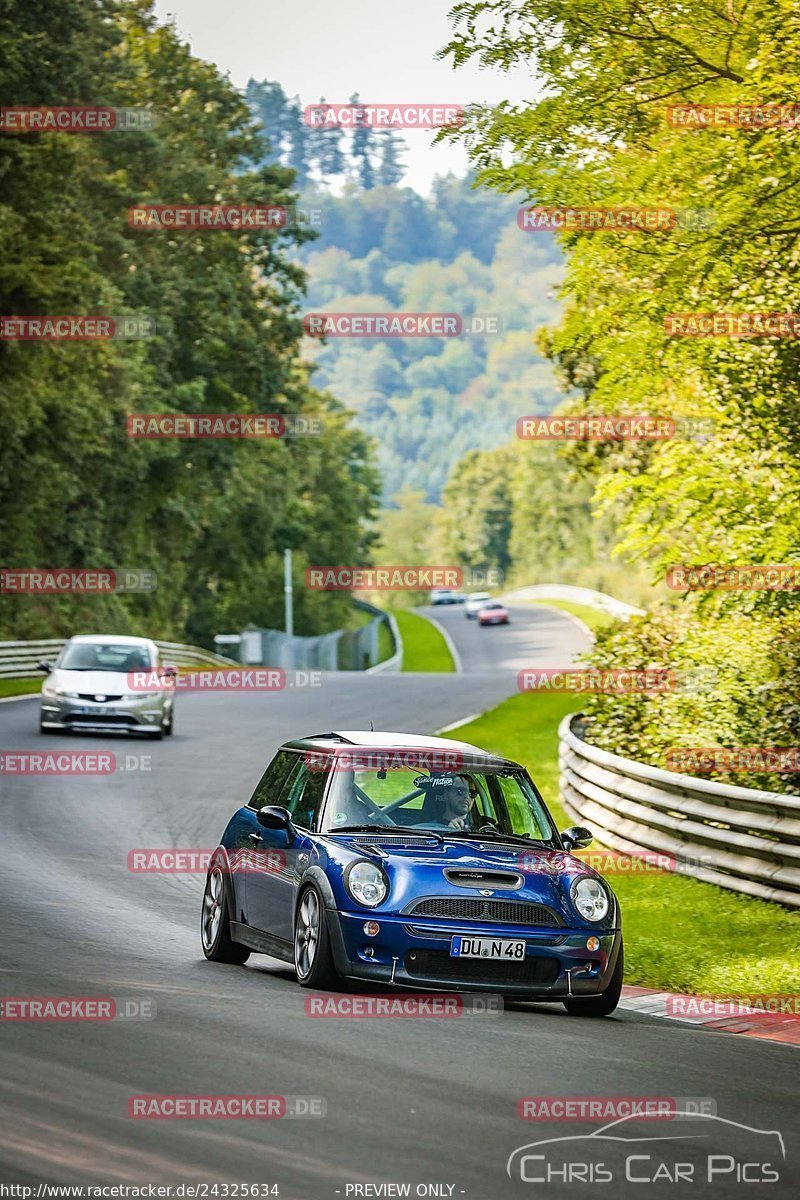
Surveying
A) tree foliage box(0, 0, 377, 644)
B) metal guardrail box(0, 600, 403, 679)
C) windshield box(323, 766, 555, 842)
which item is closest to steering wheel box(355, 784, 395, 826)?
windshield box(323, 766, 555, 842)

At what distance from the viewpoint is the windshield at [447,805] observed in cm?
1073

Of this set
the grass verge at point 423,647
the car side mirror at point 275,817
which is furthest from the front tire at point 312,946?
the grass verge at point 423,647

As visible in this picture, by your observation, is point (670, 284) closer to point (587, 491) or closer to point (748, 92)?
point (748, 92)

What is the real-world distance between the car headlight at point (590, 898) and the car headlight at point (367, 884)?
110 centimetres

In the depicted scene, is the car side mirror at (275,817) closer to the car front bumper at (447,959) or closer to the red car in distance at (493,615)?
the car front bumper at (447,959)

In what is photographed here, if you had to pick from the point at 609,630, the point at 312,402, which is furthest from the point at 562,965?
the point at 312,402

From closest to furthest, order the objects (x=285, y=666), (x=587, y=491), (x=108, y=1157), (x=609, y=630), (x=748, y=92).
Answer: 1. (x=108, y=1157)
2. (x=748, y=92)
3. (x=609, y=630)
4. (x=285, y=666)
5. (x=587, y=491)

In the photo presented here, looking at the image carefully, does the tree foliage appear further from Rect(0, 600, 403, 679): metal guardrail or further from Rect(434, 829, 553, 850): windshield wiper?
Rect(434, 829, 553, 850): windshield wiper

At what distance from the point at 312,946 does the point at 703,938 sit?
12.3 ft

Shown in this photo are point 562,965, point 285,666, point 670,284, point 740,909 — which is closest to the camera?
point 562,965

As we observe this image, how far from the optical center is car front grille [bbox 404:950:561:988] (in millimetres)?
9852

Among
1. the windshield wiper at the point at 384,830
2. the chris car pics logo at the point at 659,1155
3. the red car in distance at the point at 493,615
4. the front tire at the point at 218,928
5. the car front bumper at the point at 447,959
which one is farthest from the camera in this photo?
the red car in distance at the point at 493,615

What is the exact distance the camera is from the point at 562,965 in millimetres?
10016

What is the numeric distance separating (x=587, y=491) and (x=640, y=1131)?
153 metres
